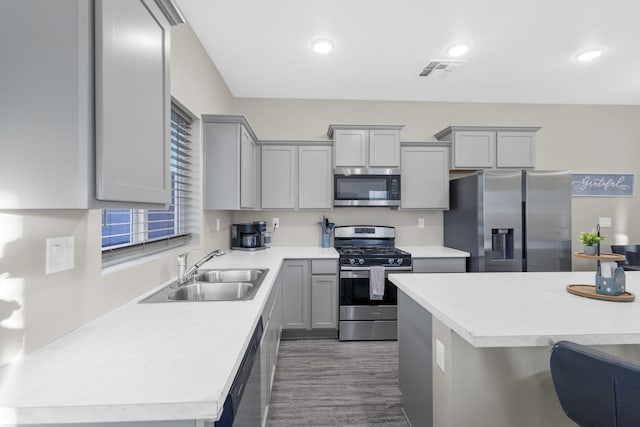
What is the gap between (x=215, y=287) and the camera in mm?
1968

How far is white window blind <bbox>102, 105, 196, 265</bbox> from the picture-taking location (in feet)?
5.16

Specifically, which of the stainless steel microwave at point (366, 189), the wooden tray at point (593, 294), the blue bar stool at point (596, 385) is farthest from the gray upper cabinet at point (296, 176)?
the blue bar stool at point (596, 385)

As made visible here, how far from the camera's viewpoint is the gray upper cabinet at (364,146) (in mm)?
3453

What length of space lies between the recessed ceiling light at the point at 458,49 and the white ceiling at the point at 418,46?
0.18ft

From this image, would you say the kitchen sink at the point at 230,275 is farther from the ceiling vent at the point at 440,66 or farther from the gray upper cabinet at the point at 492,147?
the gray upper cabinet at the point at 492,147

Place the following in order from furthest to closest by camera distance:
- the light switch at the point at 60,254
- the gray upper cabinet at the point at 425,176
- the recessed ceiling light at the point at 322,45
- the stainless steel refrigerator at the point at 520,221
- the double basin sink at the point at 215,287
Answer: the gray upper cabinet at the point at 425,176, the stainless steel refrigerator at the point at 520,221, the recessed ceiling light at the point at 322,45, the double basin sink at the point at 215,287, the light switch at the point at 60,254

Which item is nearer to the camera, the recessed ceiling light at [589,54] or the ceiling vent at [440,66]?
the recessed ceiling light at [589,54]

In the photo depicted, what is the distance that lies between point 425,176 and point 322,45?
1.81 meters

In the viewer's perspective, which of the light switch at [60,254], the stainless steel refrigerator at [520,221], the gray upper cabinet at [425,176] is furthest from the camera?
the gray upper cabinet at [425,176]

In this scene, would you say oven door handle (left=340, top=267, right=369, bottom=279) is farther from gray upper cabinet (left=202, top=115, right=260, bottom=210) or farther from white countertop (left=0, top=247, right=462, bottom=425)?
white countertop (left=0, top=247, right=462, bottom=425)

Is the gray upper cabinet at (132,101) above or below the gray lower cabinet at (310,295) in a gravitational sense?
above

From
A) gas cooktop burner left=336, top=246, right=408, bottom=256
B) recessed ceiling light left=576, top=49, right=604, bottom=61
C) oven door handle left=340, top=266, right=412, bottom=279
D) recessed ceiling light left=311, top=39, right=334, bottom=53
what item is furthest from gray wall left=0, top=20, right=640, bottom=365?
recessed ceiling light left=576, top=49, right=604, bottom=61

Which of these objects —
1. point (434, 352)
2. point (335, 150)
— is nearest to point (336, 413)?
point (434, 352)

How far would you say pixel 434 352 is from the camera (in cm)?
149
